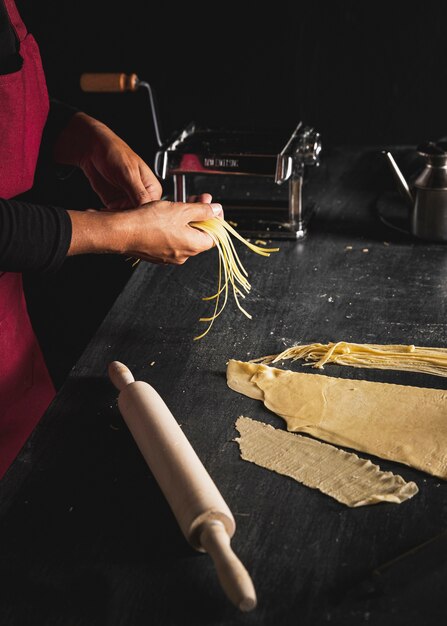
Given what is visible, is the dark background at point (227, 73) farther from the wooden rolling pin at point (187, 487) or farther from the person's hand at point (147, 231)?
the wooden rolling pin at point (187, 487)

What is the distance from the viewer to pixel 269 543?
1.11m

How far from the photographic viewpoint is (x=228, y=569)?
3.14ft

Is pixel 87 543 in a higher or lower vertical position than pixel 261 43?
lower

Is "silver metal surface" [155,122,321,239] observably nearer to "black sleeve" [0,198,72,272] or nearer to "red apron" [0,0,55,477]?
"red apron" [0,0,55,477]

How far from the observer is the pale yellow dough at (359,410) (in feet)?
4.23

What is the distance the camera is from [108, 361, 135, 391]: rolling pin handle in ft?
4.62

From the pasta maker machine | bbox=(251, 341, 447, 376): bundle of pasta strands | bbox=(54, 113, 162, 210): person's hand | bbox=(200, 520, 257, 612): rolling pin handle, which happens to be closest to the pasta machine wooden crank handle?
the pasta maker machine

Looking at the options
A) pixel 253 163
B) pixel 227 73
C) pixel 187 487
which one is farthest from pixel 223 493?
pixel 227 73

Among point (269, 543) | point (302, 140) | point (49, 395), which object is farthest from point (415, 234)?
point (269, 543)

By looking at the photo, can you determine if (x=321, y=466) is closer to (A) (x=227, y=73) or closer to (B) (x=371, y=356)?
(B) (x=371, y=356)

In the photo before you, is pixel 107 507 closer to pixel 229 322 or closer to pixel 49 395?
pixel 229 322

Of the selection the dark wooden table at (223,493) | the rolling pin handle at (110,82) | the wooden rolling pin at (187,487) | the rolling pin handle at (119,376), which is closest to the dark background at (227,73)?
the rolling pin handle at (110,82)

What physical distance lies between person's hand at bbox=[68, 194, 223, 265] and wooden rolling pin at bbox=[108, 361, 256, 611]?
0.34 m

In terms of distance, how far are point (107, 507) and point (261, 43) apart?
7.31ft
